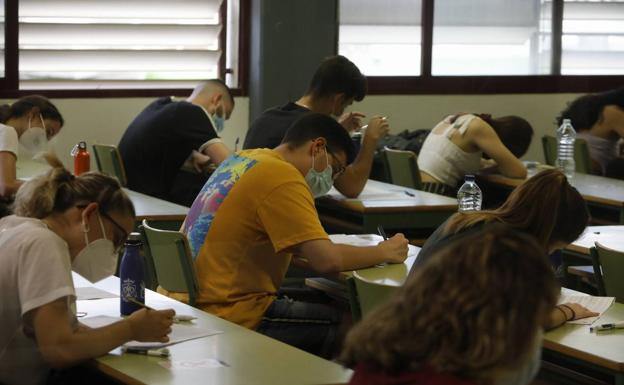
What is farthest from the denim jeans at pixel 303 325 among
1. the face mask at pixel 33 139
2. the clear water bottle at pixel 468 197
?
the face mask at pixel 33 139

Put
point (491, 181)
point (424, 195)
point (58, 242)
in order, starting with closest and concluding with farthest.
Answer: point (58, 242) → point (424, 195) → point (491, 181)

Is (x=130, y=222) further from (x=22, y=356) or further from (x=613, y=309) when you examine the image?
(x=613, y=309)

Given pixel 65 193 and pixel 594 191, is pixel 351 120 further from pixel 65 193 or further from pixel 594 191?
pixel 65 193

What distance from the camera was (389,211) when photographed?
5.52 metres

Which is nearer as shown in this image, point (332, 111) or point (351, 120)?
point (332, 111)

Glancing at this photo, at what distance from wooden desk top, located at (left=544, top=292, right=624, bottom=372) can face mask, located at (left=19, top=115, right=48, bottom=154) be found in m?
3.50

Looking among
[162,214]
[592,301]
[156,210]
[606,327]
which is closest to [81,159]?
[156,210]

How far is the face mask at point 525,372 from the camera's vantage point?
1794mm

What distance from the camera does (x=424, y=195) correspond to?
588 cm

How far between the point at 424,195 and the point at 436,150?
101 cm

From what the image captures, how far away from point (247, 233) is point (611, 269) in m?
1.23

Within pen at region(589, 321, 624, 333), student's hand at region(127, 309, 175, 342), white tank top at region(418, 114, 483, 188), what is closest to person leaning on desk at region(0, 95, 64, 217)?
white tank top at region(418, 114, 483, 188)

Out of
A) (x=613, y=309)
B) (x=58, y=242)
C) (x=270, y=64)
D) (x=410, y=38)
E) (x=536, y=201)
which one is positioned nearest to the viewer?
(x=58, y=242)

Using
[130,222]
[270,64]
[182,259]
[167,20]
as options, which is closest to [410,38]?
[270,64]
